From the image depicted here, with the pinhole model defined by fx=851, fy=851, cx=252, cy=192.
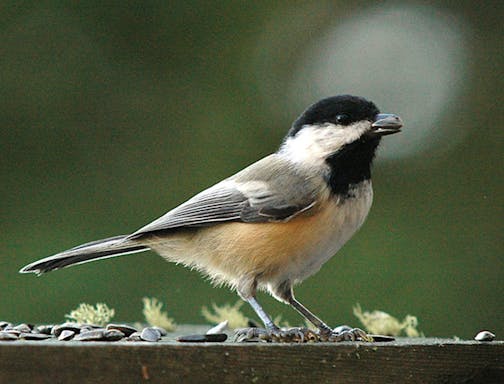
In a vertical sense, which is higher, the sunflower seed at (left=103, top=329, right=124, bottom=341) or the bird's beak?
the bird's beak

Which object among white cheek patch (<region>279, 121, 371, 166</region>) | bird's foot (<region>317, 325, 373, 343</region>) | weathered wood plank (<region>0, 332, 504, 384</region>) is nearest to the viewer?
weathered wood plank (<region>0, 332, 504, 384</region>)

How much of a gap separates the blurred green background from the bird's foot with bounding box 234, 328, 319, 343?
1897mm

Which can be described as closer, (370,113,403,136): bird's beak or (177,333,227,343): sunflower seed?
(177,333,227,343): sunflower seed

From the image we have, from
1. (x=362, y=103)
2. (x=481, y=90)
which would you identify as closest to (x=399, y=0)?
(x=481, y=90)

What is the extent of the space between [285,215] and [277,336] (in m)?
0.54

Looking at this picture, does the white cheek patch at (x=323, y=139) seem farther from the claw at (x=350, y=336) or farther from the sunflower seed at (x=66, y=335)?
the sunflower seed at (x=66, y=335)

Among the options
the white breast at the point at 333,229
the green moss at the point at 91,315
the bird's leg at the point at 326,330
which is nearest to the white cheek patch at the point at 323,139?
the white breast at the point at 333,229

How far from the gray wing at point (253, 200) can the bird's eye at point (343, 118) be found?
0.22m

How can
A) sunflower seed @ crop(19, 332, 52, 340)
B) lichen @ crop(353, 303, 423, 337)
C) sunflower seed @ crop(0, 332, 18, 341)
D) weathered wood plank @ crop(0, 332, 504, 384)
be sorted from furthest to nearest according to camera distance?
lichen @ crop(353, 303, 423, 337), sunflower seed @ crop(19, 332, 52, 340), sunflower seed @ crop(0, 332, 18, 341), weathered wood plank @ crop(0, 332, 504, 384)

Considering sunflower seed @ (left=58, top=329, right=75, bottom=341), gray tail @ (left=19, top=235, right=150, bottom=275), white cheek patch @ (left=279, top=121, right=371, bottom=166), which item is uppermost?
white cheek patch @ (left=279, top=121, right=371, bottom=166)

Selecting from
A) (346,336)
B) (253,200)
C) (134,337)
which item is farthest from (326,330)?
(134,337)

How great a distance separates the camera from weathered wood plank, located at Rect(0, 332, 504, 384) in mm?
1914

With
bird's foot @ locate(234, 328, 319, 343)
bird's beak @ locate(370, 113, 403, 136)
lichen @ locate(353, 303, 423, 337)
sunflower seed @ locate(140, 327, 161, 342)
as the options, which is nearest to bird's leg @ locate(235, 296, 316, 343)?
bird's foot @ locate(234, 328, 319, 343)

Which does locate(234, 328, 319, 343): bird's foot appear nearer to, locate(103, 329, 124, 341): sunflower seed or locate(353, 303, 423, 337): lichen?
locate(103, 329, 124, 341): sunflower seed
